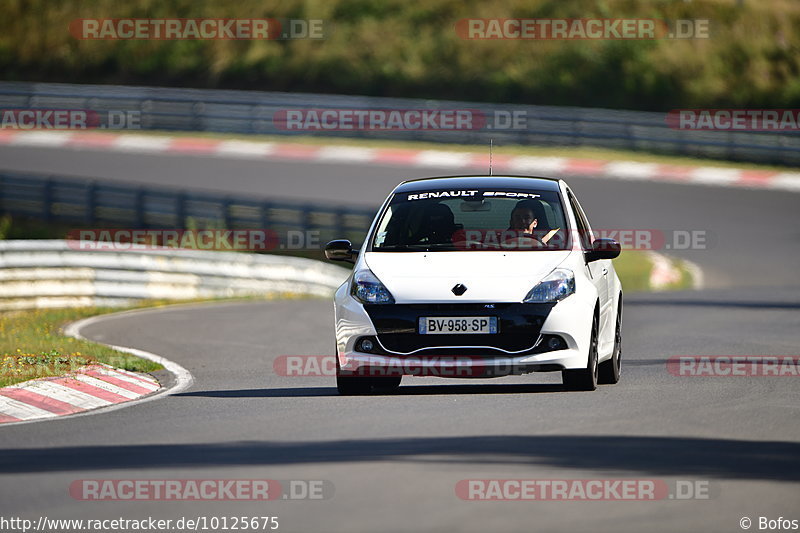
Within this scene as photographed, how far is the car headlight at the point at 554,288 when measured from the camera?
10602mm

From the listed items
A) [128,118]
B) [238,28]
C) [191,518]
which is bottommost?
[191,518]

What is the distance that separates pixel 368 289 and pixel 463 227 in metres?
1.16

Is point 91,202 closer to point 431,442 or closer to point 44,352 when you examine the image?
point 44,352

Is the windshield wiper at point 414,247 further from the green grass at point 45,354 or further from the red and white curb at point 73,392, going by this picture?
the green grass at point 45,354

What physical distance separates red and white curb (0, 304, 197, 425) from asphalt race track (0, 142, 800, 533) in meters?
0.31

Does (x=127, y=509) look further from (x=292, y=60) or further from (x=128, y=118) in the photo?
(x=292, y=60)

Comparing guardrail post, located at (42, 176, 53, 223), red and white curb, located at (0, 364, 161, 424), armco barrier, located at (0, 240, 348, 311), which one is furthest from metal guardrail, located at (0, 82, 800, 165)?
red and white curb, located at (0, 364, 161, 424)

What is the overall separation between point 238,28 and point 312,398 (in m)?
41.0

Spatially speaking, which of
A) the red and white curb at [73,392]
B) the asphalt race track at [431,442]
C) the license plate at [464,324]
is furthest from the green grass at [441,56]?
the license plate at [464,324]

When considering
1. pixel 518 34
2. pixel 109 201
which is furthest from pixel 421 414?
pixel 518 34

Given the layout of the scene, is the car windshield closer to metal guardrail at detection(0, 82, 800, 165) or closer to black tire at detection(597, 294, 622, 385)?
black tire at detection(597, 294, 622, 385)

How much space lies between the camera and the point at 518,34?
47438 millimetres

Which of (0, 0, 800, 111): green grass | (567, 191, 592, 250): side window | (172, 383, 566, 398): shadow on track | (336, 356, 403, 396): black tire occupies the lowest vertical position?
(172, 383, 566, 398): shadow on track

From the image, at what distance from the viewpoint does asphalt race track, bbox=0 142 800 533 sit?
22.4 feet
